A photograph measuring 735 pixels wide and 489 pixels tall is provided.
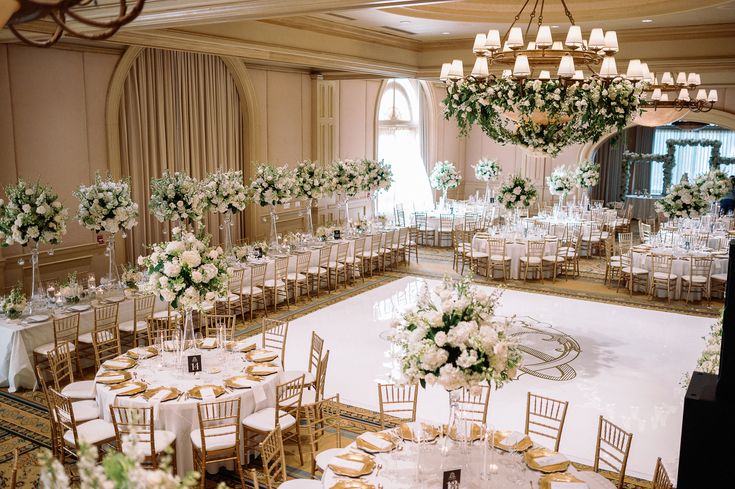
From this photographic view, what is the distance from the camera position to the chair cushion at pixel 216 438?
17.9 ft

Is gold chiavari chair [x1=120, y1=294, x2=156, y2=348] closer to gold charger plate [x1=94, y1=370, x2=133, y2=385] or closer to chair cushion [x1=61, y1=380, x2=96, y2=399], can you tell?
chair cushion [x1=61, y1=380, x2=96, y2=399]

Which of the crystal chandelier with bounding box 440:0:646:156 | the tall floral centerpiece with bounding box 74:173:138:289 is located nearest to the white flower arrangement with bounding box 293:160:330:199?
the tall floral centerpiece with bounding box 74:173:138:289

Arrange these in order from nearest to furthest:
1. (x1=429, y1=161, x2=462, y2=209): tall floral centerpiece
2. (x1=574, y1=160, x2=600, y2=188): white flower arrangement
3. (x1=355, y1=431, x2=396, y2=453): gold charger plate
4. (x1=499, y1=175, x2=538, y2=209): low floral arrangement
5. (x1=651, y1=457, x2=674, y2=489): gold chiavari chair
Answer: (x1=651, y1=457, x2=674, y2=489): gold chiavari chair, (x1=355, y1=431, x2=396, y2=453): gold charger plate, (x1=499, y1=175, x2=538, y2=209): low floral arrangement, (x1=574, y1=160, x2=600, y2=188): white flower arrangement, (x1=429, y1=161, x2=462, y2=209): tall floral centerpiece

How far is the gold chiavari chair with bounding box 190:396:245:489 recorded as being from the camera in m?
5.36

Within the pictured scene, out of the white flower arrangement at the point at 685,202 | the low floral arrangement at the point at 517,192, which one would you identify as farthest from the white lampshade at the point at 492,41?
the white flower arrangement at the point at 685,202

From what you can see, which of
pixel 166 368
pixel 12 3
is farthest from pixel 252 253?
pixel 12 3

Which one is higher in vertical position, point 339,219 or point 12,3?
point 12,3

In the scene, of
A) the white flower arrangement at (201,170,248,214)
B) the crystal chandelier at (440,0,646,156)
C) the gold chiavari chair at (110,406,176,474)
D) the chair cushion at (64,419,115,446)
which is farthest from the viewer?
the white flower arrangement at (201,170,248,214)

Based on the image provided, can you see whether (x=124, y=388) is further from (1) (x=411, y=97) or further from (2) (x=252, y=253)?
(1) (x=411, y=97)

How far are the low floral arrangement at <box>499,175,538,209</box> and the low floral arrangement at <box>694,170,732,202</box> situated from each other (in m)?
3.09

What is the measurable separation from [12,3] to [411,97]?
59.0 ft

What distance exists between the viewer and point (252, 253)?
10945mm

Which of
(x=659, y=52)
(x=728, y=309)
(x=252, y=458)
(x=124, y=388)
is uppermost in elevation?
(x=659, y=52)

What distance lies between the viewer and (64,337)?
779 centimetres
